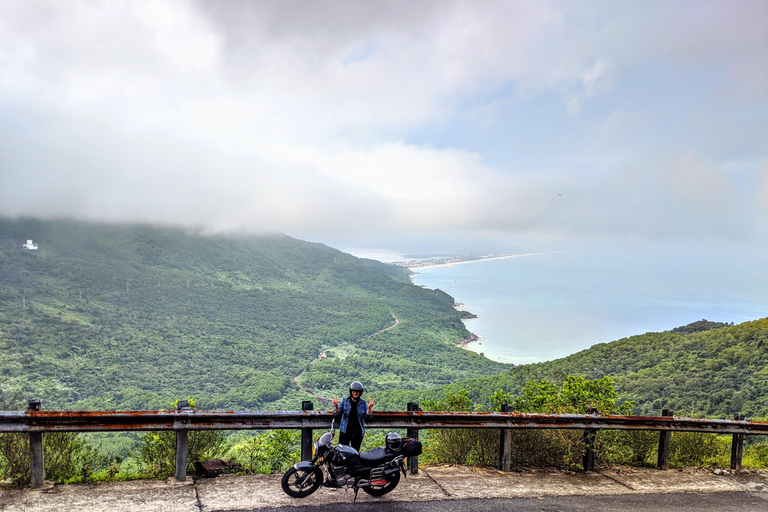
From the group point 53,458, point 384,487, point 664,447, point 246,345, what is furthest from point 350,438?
point 246,345

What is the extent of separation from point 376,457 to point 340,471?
456mm

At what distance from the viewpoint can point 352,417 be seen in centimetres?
587

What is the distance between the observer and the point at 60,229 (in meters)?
184

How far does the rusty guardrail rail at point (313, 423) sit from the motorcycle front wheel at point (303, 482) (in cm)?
59

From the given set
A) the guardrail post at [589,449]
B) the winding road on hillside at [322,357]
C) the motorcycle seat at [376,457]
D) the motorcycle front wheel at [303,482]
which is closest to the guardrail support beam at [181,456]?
the motorcycle front wheel at [303,482]

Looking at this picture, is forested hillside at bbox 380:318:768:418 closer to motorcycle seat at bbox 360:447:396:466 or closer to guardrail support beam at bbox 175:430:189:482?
motorcycle seat at bbox 360:447:396:466

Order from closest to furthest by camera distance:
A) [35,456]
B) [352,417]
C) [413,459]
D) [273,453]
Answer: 1. [35,456]
2. [352,417]
3. [413,459]
4. [273,453]

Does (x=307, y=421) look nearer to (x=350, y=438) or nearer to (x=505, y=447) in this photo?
(x=350, y=438)

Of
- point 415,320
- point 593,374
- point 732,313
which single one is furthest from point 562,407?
point 732,313

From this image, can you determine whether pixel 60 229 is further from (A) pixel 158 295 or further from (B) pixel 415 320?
(B) pixel 415 320

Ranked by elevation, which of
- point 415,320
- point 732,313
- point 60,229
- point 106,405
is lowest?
point 106,405

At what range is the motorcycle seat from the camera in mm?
5477

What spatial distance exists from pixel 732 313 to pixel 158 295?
200m

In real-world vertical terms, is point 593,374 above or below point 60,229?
below
